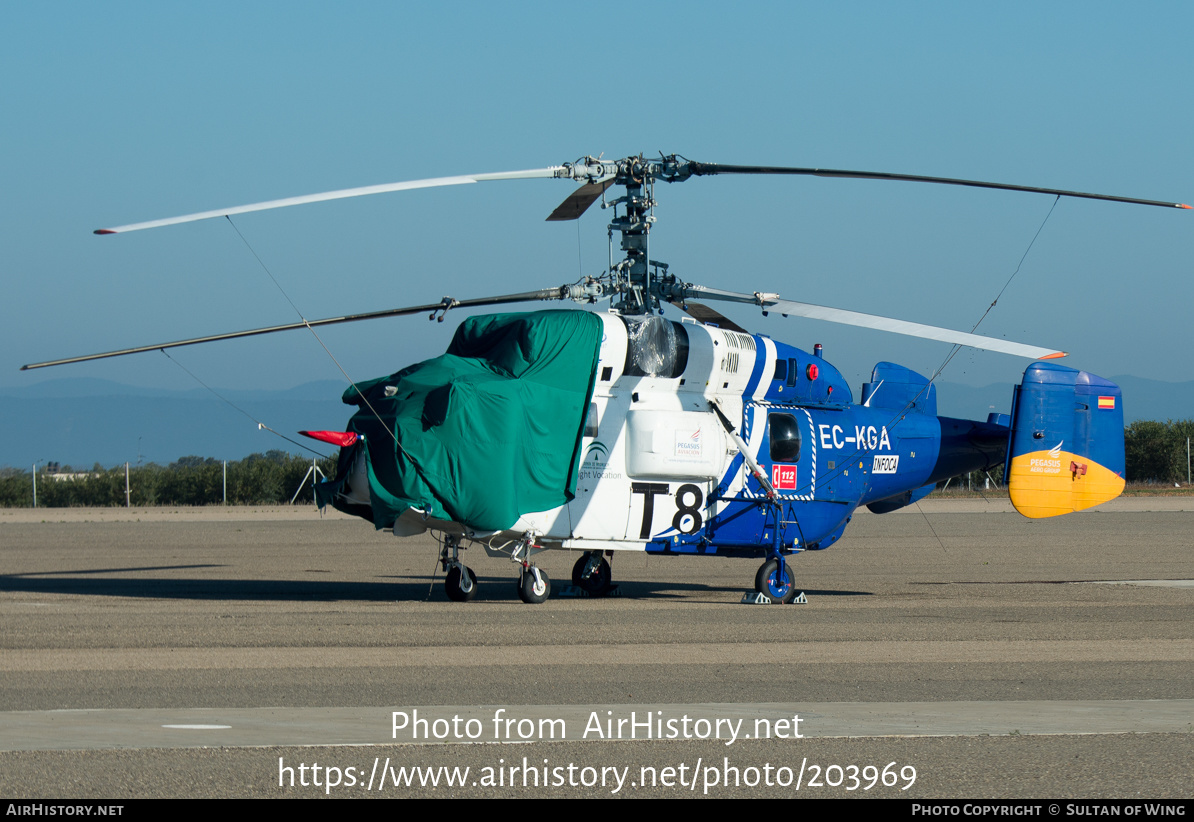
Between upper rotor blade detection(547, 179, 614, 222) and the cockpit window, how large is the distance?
16.1 ft

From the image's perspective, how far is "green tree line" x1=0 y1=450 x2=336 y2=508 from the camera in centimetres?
7100

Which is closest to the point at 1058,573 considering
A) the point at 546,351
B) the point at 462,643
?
the point at 546,351

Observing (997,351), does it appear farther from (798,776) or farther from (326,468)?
(326,468)

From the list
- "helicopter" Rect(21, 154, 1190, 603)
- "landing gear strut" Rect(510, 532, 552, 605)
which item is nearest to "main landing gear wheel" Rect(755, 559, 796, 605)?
"helicopter" Rect(21, 154, 1190, 603)

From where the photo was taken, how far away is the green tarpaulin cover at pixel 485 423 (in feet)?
56.9

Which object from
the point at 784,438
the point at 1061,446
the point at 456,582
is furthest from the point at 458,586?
the point at 1061,446

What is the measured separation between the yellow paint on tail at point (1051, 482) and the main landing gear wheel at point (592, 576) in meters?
6.65

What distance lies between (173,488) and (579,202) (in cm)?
5968

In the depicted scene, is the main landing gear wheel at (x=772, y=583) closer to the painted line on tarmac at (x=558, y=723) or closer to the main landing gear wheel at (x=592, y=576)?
the main landing gear wheel at (x=592, y=576)

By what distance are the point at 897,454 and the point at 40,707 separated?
15.2 m

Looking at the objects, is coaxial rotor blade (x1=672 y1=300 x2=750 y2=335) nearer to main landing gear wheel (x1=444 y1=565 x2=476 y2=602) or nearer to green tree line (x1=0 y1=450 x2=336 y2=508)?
main landing gear wheel (x1=444 y1=565 x2=476 y2=602)

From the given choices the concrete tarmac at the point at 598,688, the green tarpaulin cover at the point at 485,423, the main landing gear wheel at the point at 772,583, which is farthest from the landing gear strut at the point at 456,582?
the main landing gear wheel at the point at 772,583

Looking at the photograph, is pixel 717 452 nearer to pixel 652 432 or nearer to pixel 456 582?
pixel 652 432

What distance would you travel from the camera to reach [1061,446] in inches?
850
